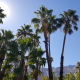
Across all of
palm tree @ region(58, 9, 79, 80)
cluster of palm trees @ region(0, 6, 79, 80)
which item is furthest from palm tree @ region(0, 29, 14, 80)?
palm tree @ region(58, 9, 79, 80)

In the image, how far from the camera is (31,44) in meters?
15.2

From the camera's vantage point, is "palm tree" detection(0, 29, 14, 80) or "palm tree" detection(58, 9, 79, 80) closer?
"palm tree" detection(0, 29, 14, 80)

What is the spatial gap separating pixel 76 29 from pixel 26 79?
14.4 metres

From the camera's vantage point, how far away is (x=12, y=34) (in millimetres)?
17297

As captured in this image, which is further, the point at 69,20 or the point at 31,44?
the point at 69,20

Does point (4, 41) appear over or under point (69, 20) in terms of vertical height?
under

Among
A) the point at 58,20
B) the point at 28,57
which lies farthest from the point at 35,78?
the point at 58,20

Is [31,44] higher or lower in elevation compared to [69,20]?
lower

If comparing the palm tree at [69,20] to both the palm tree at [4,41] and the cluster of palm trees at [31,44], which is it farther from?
the palm tree at [4,41]

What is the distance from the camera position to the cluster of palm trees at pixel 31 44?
1380cm

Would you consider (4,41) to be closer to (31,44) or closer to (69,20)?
(31,44)

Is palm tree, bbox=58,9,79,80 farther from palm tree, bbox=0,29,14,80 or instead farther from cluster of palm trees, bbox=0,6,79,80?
palm tree, bbox=0,29,14,80

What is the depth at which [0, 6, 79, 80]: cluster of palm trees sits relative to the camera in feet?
45.3

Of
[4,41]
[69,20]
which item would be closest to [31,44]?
[4,41]
